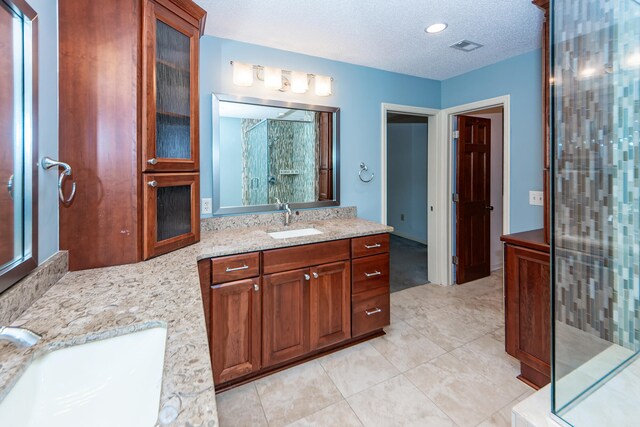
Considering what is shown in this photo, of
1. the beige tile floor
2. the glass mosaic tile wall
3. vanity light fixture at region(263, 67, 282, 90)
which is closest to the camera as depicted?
the glass mosaic tile wall

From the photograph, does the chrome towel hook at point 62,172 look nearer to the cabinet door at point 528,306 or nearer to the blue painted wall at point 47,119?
the blue painted wall at point 47,119

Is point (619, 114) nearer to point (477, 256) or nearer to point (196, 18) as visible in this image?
point (196, 18)

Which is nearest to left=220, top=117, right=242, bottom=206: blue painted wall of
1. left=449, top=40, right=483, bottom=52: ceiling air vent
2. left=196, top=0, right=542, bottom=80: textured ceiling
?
left=196, top=0, right=542, bottom=80: textured ceiling

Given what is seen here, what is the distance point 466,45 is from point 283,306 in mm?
2493

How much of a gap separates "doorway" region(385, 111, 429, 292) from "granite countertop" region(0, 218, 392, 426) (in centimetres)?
389

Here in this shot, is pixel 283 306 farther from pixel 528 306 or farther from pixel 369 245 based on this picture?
pixel 528 306

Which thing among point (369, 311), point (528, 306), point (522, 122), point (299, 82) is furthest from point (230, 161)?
point (522, 122)

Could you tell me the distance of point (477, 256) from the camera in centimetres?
366

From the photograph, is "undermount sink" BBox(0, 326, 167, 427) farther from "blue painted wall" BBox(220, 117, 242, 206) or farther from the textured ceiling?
the textured ceiling

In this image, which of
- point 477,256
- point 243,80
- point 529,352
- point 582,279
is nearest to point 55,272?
point 243,80

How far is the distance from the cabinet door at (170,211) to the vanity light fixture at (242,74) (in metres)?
0.91

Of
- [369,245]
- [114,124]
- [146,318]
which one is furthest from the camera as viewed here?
[369,245]

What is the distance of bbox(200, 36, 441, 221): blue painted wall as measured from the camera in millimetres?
2266

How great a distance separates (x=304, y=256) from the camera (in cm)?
199
